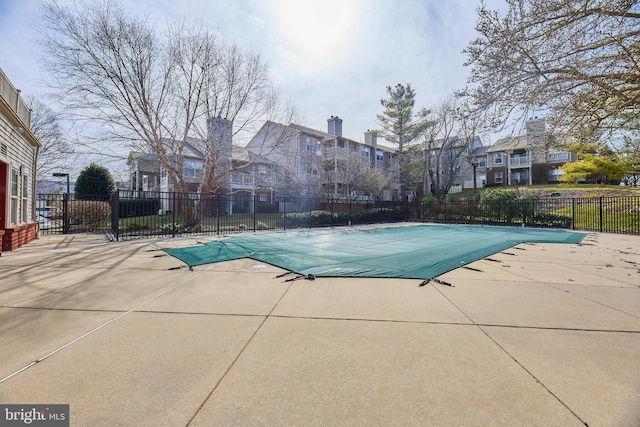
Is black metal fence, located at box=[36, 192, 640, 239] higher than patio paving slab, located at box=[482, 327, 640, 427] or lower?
higher

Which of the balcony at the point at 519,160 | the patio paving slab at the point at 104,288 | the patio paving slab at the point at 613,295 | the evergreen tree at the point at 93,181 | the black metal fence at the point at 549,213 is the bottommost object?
the patio paving slab at the point at 613,295

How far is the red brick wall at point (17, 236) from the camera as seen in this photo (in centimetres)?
785

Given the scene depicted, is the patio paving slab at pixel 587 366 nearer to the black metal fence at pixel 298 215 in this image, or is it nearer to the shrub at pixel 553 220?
the black metal fence at pixel 298 215

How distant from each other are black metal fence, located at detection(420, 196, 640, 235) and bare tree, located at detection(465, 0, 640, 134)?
915 centimetres

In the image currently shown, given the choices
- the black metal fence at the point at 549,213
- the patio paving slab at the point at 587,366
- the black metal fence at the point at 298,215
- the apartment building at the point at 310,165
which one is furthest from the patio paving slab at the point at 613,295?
the apartment building at the point at 310,165

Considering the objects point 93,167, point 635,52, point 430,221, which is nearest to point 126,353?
point 635,52

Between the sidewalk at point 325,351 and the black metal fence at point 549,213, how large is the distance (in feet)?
43.4

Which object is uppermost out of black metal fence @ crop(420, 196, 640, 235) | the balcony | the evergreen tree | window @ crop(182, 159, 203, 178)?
the balcony

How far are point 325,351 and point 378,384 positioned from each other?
0.57m

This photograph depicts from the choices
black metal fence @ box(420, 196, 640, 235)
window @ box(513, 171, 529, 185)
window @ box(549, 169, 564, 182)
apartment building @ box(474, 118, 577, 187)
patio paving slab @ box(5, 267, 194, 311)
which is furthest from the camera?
window @ box(513, 171, 529, 185)

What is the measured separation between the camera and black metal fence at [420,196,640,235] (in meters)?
13.8

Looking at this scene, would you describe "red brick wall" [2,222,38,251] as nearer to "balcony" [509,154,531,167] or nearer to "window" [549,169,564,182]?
"balcony" [509,154,531,167]

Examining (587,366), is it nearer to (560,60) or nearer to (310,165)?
(560,60)

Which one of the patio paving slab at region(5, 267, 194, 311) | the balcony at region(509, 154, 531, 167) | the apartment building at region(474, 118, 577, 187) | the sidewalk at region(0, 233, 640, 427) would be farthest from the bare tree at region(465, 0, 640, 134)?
the balcony at region(509, 154, 531, 167)
